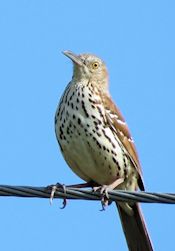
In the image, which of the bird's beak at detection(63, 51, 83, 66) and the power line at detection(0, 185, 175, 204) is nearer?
the power line at detection(0, 185, 175, 204)

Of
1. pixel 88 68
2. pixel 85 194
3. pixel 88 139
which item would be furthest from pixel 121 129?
pixel 85 194

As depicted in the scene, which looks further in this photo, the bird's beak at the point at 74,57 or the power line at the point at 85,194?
the bird's beak at the point at 74,57

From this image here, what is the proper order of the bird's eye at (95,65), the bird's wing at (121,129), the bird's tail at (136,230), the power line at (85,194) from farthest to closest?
the bird's eye at (95,65)
the bird's wing at (121,129)
the bird's tail at (136,230)
the power line at (85,194)

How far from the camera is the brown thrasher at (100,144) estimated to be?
311 inches

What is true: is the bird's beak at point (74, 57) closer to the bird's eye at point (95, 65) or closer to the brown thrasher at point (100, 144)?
the brown thrasher at point (100, 144)

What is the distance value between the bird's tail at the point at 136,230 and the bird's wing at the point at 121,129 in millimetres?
289

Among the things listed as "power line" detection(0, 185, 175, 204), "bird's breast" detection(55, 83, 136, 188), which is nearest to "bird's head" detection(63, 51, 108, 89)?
"bird's breast" detection(55, 83, 136, 188)

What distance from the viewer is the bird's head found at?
8.66 metres

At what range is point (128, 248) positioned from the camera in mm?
7859

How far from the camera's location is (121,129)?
8.25 meters

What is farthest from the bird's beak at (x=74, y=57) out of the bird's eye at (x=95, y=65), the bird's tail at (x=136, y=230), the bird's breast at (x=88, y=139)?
the bird's tail at (x=136, y=230)

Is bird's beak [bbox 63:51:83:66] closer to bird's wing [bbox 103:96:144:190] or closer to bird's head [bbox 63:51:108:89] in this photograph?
bird's head [bbox 63:51:108:89]

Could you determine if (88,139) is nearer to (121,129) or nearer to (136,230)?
(121,129)

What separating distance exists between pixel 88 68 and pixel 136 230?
181cm
